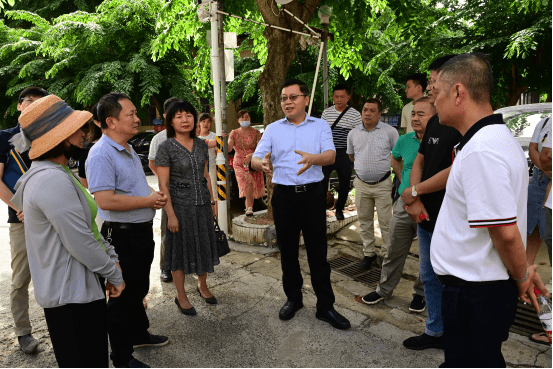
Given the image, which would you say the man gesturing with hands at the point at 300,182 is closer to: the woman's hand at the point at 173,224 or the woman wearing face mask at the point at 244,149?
the woman's hand at the point at 173,224

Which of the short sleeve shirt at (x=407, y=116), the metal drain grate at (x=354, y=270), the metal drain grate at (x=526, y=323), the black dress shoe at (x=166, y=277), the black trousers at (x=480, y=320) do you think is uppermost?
the short sleeve shirt at (x=407, y=116)

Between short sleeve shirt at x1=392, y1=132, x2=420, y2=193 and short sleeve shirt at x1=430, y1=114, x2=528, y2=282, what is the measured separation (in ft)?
6.19

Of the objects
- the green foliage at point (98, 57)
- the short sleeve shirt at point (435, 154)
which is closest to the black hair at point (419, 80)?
the short sleeve shirt at point (435, 154)

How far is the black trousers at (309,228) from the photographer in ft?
12.4

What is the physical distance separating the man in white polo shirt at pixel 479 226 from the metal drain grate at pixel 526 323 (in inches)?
81.1

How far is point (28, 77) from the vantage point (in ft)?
53.4

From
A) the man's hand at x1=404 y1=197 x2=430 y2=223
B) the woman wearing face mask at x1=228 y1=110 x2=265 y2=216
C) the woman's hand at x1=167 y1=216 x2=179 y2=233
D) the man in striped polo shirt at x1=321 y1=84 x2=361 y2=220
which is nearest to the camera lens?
the man's hand at x1=404 y1=197 x2=430 y2=223

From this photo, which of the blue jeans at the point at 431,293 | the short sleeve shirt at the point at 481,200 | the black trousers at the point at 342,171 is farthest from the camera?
the black trousers at the point at 342,171

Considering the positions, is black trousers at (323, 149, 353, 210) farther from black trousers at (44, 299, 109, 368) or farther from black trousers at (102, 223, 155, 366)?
black trousers at (44, 299, 109, 368)

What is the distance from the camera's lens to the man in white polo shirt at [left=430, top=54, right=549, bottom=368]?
1.72 metres

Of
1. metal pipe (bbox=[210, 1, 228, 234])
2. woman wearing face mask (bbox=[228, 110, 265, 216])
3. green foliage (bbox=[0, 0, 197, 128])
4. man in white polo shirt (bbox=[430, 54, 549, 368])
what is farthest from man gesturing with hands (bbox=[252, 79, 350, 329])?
green foliage (bbox=[0, 0, 197, 128])

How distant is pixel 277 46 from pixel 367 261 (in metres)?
3.40

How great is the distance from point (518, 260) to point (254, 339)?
7.89 feet

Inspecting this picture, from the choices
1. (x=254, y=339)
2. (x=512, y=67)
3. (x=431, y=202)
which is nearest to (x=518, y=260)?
(x=431, y=202)
